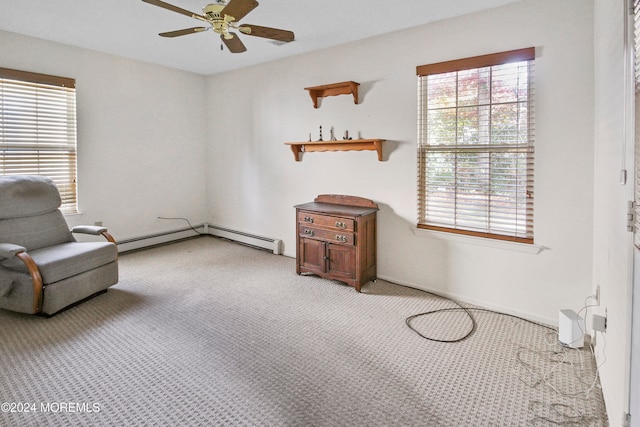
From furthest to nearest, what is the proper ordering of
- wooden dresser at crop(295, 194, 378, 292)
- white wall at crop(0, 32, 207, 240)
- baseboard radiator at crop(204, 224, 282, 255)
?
baseboard radiator at crop(204, 224, 282, 255), white wall at crop(0, 32, 207, 240), wooden dresser at crop(295, 194, 378, 292)

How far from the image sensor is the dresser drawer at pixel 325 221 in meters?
3.63

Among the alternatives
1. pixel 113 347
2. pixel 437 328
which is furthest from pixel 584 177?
pixel 113 347

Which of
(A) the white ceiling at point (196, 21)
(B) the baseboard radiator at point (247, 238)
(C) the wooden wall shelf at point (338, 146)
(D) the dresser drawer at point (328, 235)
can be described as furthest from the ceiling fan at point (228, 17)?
(B) the baseboard radiator at point (247, 238)

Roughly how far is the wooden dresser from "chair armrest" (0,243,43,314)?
2.26 meters

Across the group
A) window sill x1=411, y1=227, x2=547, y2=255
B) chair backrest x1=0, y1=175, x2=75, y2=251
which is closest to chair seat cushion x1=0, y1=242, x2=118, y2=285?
chair backrest x1=0, y1=175, x2=75, y2=251

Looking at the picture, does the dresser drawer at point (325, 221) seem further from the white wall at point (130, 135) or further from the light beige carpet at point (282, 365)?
the white wall at point (130, 135)

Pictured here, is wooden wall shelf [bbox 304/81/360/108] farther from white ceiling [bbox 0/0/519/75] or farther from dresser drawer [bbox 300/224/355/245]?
dresser drawer [bbox 300/224/355/245]

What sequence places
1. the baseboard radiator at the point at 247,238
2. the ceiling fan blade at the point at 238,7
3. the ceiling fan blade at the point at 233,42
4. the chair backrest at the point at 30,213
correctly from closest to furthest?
the ceiling fan blade at the point at 238,7
the ceiling fan blade at the point at 233,42
the chair backrest at the point at 30,213
the baseboard radiator at the point at 247,238

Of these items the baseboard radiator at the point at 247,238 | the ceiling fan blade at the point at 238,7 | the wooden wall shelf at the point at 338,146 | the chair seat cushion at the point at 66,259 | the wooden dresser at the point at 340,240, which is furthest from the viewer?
the baseboard radiator at the point at 247,238

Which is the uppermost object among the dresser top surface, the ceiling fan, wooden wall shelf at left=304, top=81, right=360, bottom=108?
the ceiling fan

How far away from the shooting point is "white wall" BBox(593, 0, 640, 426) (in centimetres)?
154

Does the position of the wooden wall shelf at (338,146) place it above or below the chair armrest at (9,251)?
above

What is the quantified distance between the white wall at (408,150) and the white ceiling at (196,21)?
211 millimetres

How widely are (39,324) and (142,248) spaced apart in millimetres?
2253
